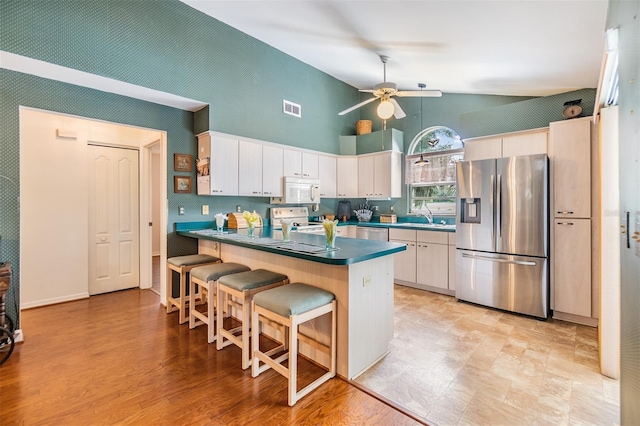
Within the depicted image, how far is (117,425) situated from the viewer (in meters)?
1.75

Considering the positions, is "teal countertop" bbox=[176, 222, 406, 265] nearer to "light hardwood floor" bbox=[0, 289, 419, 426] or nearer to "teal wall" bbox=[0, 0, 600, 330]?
"light hardwood floor" bbox=[0, 289, 419, 426]

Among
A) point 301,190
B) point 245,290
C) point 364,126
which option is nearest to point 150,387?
point 245,290

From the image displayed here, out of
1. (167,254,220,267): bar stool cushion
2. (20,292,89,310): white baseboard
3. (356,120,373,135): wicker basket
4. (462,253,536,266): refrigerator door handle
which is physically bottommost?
(20,292,89,310): white baseboard

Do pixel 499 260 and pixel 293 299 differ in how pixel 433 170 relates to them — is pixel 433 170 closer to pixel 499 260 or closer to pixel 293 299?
pixel 499 260

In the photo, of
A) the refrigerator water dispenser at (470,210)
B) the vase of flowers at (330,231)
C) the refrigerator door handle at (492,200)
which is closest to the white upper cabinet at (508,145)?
the refrigerator door handle at (492,200)

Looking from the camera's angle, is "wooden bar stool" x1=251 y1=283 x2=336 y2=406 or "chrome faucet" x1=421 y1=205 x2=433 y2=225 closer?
"wooden bar stool" x1=251 y1=283 x2=336 y2=406

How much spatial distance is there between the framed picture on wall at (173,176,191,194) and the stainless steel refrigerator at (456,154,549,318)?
12.0 ft

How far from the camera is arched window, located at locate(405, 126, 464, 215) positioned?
4957 mm

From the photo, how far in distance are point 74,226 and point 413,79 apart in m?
5.39

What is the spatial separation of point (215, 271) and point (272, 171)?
210 centimetres

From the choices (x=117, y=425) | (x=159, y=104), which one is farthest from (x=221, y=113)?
(x=117, y=425)

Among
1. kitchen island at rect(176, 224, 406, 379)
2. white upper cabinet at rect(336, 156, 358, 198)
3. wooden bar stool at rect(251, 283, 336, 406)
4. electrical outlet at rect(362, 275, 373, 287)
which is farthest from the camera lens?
white upper cabinet at rect(336, 156, 358, 198)

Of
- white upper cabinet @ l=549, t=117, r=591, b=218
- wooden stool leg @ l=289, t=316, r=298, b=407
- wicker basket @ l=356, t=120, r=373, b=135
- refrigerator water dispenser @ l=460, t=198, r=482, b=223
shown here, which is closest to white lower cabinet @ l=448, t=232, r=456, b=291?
refrigerator water dispenser @ l=460, t=198, r=482, b=223

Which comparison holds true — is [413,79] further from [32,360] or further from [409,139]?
[32,360]
